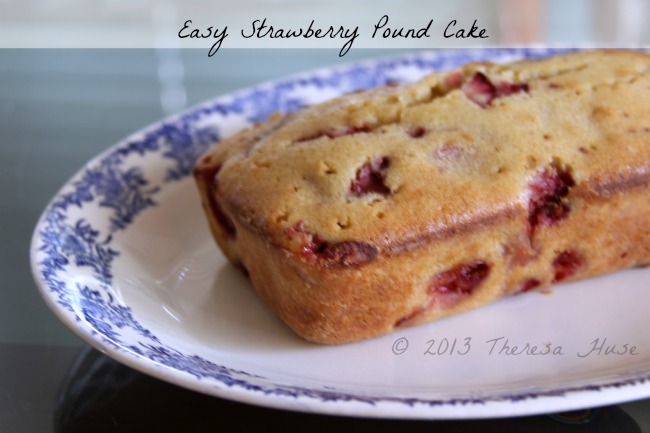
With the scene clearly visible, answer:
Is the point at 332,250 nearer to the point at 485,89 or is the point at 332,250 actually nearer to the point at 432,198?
the point at 432,198

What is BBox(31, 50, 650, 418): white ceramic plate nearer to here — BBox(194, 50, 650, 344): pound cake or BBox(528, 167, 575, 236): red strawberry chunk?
BBox(194, 50, 650, 344): pound cake

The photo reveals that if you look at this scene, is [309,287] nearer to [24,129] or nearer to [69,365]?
[69,365]

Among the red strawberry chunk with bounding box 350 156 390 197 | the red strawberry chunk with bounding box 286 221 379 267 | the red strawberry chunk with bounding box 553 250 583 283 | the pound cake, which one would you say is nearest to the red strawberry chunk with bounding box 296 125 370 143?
the pound cake

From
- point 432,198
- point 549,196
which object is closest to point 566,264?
point 549,196

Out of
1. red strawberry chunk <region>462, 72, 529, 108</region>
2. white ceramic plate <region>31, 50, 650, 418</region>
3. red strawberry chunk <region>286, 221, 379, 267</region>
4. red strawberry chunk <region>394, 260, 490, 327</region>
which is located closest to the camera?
white ceramic plate <region>31, 50, 650, 418</region>

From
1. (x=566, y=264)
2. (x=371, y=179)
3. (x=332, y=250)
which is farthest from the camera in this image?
(x=566, y=264)

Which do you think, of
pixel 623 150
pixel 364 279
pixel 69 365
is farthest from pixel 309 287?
pixel 623 150
